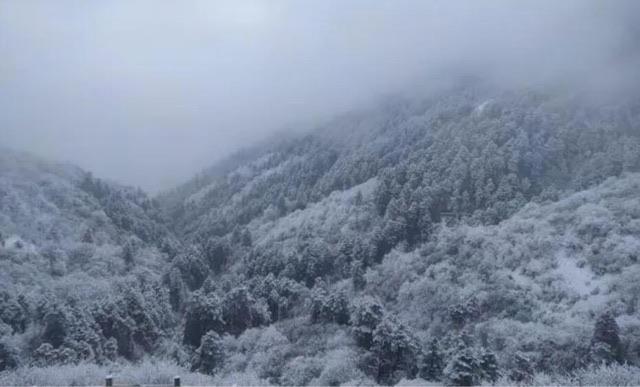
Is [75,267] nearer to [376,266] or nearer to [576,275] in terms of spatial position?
→ [376,266]

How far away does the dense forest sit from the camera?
196ft

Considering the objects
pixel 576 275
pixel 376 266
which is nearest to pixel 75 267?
pixel 376 266

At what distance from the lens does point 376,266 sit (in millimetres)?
97875

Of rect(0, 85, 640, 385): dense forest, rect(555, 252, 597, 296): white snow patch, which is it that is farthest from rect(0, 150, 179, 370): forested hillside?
rect(555, 252, 597, 296): white snow patch

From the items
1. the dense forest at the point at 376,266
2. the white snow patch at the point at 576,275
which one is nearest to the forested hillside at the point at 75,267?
the dense forest at the point at 376,266

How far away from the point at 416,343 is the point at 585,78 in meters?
101

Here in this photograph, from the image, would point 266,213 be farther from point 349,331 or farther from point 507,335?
point 507,335

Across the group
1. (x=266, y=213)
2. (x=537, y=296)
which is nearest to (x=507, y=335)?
(x=537, y=296)

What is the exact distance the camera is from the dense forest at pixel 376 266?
2347 inches

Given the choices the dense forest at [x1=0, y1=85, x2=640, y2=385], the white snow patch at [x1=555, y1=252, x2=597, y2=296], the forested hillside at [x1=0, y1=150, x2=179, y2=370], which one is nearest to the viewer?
the dense forest at [x1=0, y1=85, x2=640, y2=385]

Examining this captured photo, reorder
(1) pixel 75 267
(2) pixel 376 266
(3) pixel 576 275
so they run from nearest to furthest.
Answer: (3) pixel 576 275 < (2) pixel 376 266 < (1) pixel 75 267

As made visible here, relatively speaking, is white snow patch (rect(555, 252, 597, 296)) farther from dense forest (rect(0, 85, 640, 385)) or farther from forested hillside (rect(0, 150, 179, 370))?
forested hillside (rect(0, 150, 179, 370))

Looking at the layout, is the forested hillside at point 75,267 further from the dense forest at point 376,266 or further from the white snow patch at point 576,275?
the white snow patch at point 576,275

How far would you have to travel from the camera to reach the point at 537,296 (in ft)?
240
